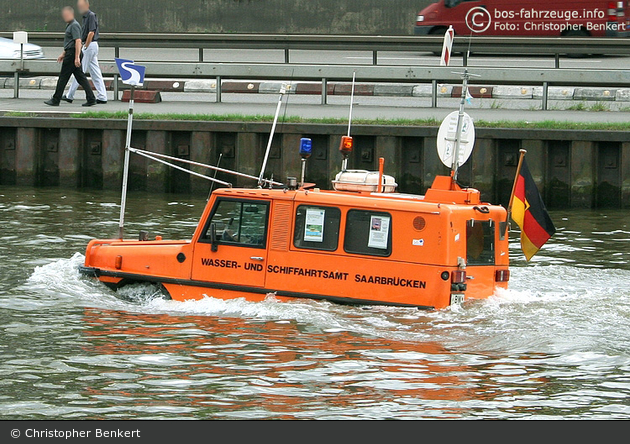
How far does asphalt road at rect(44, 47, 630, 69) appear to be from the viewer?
27688 millimetres

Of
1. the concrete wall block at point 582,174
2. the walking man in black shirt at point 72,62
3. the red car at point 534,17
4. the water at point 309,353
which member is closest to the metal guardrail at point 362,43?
the walking man in black shirt at point 72,62

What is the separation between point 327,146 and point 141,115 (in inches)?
135

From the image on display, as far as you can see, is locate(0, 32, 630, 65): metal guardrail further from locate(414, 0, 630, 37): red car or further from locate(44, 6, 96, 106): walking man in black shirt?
locate(414, 0, 630, 37): red car

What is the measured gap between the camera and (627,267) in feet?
44.9

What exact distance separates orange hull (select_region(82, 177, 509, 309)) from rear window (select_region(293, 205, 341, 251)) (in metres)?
0.01

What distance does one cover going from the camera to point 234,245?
11562mm

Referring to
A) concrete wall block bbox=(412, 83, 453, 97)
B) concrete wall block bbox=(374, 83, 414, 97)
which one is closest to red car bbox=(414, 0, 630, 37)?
concrete wall block bbox=(412, 83, 453, 97)

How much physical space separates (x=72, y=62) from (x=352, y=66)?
541 cm

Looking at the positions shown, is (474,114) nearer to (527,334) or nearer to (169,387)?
(527,334)

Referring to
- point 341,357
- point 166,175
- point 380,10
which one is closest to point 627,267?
point 341,357

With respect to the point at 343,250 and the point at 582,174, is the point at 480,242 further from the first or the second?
the point at 582,174

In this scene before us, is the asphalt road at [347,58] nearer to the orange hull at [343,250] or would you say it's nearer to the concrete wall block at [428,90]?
the concrete wall block at [428,90]

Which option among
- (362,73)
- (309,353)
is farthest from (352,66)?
(309,353)

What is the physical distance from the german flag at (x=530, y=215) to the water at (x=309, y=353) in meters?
0.58
